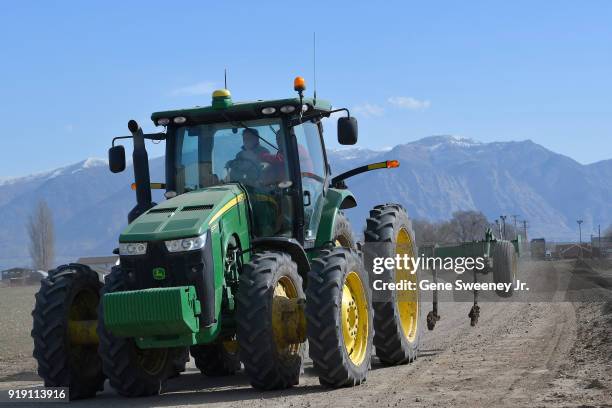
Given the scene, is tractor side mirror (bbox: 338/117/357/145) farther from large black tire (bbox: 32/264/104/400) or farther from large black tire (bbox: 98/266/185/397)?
large black tire (bbox: 32/264/104/400)

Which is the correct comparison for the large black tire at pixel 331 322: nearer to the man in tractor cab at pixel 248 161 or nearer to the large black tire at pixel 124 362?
the man in tractor cab at pixel 248 161

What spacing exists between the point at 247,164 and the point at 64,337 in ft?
8.47

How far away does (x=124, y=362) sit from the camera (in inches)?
356

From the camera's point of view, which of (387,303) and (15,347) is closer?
(387,303)

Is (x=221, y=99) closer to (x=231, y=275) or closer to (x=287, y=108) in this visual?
(x=287, y=108)

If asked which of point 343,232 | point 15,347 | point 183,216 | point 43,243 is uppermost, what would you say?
point 183,216

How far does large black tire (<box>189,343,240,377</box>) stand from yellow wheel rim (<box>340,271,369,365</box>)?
202cm

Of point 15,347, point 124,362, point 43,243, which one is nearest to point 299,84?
point 124,362

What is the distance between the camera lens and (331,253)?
31.8 feet

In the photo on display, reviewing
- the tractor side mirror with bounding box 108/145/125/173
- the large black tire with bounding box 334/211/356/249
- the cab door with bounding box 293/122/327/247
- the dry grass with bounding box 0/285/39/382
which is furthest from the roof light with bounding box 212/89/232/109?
the dry grass with bounding box 0/285/39/382

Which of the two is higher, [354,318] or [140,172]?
[140,172]

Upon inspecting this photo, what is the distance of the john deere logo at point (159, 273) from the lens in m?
8.89

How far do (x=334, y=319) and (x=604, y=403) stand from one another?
2556 millimetres

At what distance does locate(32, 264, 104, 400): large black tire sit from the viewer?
970 cm
